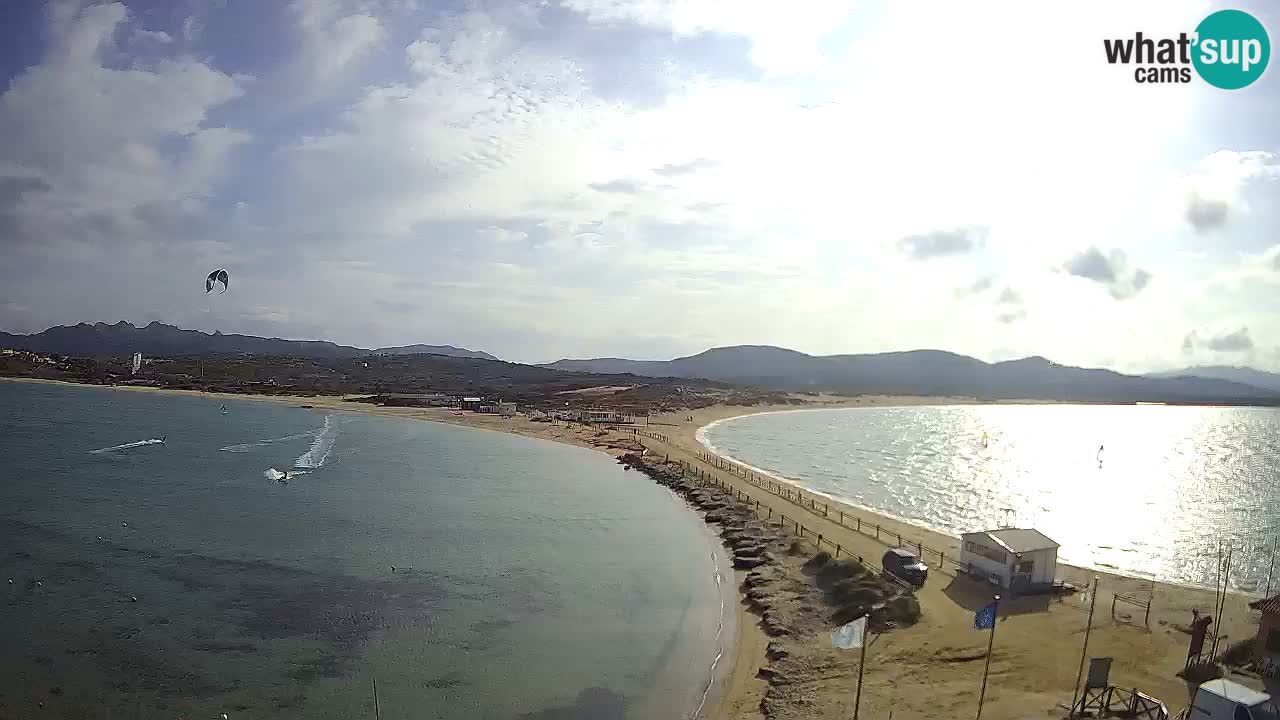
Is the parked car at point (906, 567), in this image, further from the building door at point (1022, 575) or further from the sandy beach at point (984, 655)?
the building door at point (1022, 575)

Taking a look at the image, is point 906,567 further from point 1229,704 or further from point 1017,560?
point 1229,704

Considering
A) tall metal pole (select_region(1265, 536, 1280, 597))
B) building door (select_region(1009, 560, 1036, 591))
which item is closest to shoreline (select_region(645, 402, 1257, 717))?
building door (select_region(1009, 560, 1036, 591))

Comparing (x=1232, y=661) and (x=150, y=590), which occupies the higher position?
(x=1232, y=661)

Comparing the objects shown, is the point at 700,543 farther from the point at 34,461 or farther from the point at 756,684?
the point at 34,461

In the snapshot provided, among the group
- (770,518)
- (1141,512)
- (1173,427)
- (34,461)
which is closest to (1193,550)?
(1141,512)

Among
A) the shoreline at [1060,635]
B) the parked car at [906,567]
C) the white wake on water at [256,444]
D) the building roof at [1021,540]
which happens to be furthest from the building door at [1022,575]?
the white wake on water at [256,444]

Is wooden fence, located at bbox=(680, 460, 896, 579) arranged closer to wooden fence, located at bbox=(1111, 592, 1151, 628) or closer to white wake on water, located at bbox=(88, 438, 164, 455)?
wooden fence, located at bbox=(1111, 592, 1151, 628)
